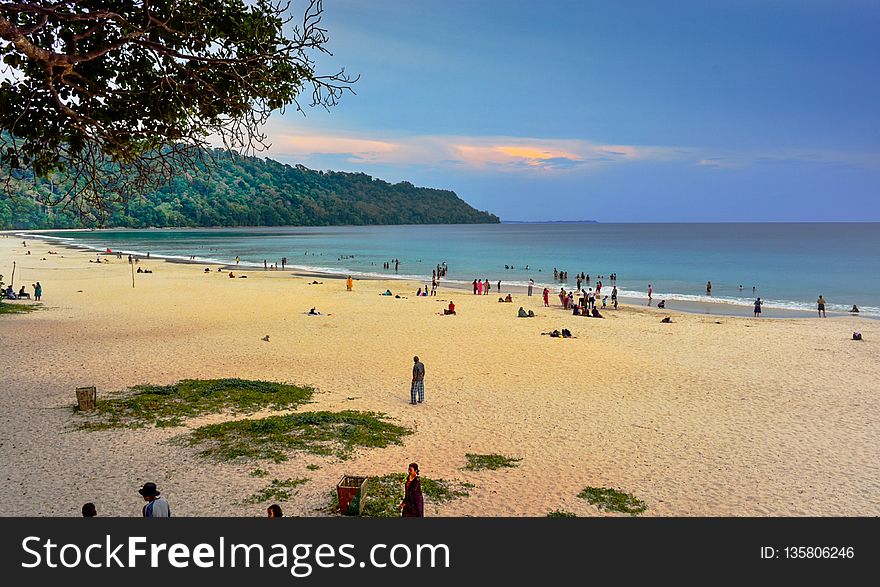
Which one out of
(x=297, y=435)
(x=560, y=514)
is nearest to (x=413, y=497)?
(x=560, y=514)

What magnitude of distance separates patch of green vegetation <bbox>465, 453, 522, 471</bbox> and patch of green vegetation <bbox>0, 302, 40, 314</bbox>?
25495 mm

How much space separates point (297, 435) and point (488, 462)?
384cm

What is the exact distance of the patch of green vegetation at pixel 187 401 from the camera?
12.8m

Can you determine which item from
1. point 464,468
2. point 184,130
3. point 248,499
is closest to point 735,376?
point 464,468

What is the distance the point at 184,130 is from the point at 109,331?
17.9 m

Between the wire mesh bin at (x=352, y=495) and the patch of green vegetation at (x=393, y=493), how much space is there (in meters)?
0.14

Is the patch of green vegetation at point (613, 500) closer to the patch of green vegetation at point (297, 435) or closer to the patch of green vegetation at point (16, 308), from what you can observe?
the patch of green vegetation at point (297, 435)

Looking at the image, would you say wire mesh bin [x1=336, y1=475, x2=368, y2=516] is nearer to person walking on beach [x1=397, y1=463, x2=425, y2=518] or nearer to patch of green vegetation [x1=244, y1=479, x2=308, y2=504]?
person walking on beach [x1=397, y1=463, x2=425, y2=518]

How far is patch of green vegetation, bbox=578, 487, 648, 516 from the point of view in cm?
922

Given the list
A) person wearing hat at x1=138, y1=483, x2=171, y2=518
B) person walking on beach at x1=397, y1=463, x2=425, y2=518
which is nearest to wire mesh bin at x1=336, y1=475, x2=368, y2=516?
person walking on beach at x1=397, y1=463, x2=425, y2=518

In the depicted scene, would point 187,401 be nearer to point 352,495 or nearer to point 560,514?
point 352,495

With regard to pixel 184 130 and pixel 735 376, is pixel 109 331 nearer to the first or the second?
pixel 184 130

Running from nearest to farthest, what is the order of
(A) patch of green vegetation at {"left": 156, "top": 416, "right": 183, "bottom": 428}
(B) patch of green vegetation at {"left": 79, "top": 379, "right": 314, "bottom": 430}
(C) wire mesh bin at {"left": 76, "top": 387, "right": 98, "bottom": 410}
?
(A) patch of green vegetation at {"left": 156, "top": 416, "right": 183, "bottom": 428}
(B) patch of green vegetation at {"left": 79, "top": 379, "right": 314, "bottom": 430}
(C) wire mesh bin at {"left": 76, "top": 387, "right": 98, "bottom": 410}

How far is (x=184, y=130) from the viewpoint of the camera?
29.6ft
